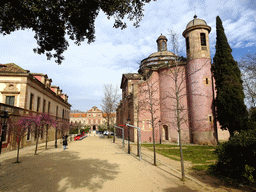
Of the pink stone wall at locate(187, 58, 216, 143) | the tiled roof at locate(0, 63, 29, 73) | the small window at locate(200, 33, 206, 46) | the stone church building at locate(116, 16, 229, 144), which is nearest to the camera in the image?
the tiled roof at locate(0, 63, 29, 73)

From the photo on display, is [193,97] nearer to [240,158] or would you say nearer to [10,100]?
[240,158]

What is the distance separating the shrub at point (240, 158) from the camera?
6496 mm

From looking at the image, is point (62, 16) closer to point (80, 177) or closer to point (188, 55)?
point (80, 177)

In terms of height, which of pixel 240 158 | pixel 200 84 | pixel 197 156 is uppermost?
pixel 200 84

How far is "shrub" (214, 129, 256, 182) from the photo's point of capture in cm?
650

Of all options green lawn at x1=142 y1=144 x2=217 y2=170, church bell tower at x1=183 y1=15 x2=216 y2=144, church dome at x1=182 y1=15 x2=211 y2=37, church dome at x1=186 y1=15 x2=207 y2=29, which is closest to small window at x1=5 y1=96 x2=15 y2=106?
green lawn at x1=142 y1=144 x2=217 y2=170

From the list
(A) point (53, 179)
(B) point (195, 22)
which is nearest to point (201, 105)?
(B) point (195, 22)

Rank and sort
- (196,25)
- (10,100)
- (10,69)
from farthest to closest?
1. (196,25)
2. (10,69)
3. (10,100)

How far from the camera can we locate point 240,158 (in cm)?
698

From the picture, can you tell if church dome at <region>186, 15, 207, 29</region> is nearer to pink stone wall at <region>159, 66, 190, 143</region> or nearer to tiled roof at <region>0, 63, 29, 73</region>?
pink stone wall at <region>159, 66, 190, 143</region>

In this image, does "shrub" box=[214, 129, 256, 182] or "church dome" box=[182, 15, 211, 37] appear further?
"church dome" box=[182, 15, 211, 37]

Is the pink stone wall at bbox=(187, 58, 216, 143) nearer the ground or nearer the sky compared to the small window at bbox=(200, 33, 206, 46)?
nearer the ground

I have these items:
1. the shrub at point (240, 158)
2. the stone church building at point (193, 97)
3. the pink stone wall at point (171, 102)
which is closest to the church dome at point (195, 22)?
the stone church building at point (193, 97)

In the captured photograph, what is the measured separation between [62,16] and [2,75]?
18085mm
